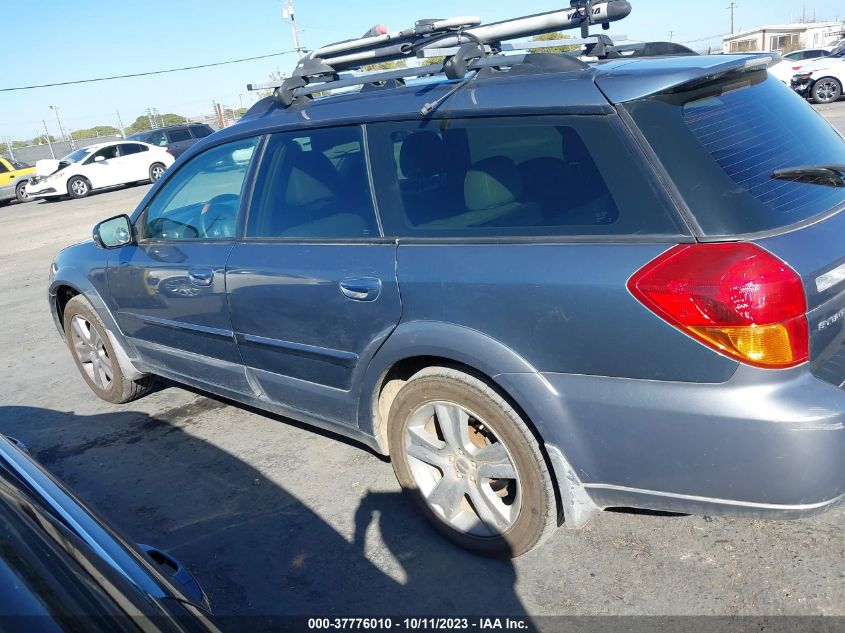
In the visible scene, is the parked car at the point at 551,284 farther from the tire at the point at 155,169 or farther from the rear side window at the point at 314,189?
the tire at the point at 155,169

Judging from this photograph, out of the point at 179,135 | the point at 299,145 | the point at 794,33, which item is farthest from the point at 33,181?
the point at 794,33

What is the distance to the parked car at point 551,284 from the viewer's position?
2213 mm

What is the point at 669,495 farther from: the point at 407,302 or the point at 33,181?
the point at 33,181

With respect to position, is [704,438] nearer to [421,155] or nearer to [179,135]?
[421,155]

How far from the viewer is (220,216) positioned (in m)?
3.88

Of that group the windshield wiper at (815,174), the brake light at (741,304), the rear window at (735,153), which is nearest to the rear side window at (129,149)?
the rear window at (735,153)

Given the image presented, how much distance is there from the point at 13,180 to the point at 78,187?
321 centimetres

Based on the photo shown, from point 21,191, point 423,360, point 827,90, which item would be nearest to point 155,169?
point 21,191

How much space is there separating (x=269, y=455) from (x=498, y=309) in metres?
1.98

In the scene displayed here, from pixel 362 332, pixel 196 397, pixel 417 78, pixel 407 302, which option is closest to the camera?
pixel 407 302

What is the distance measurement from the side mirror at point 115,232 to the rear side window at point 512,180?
192 cm

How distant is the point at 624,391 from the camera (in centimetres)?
235

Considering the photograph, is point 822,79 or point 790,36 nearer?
point 822,79

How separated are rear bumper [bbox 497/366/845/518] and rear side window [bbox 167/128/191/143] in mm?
25718
